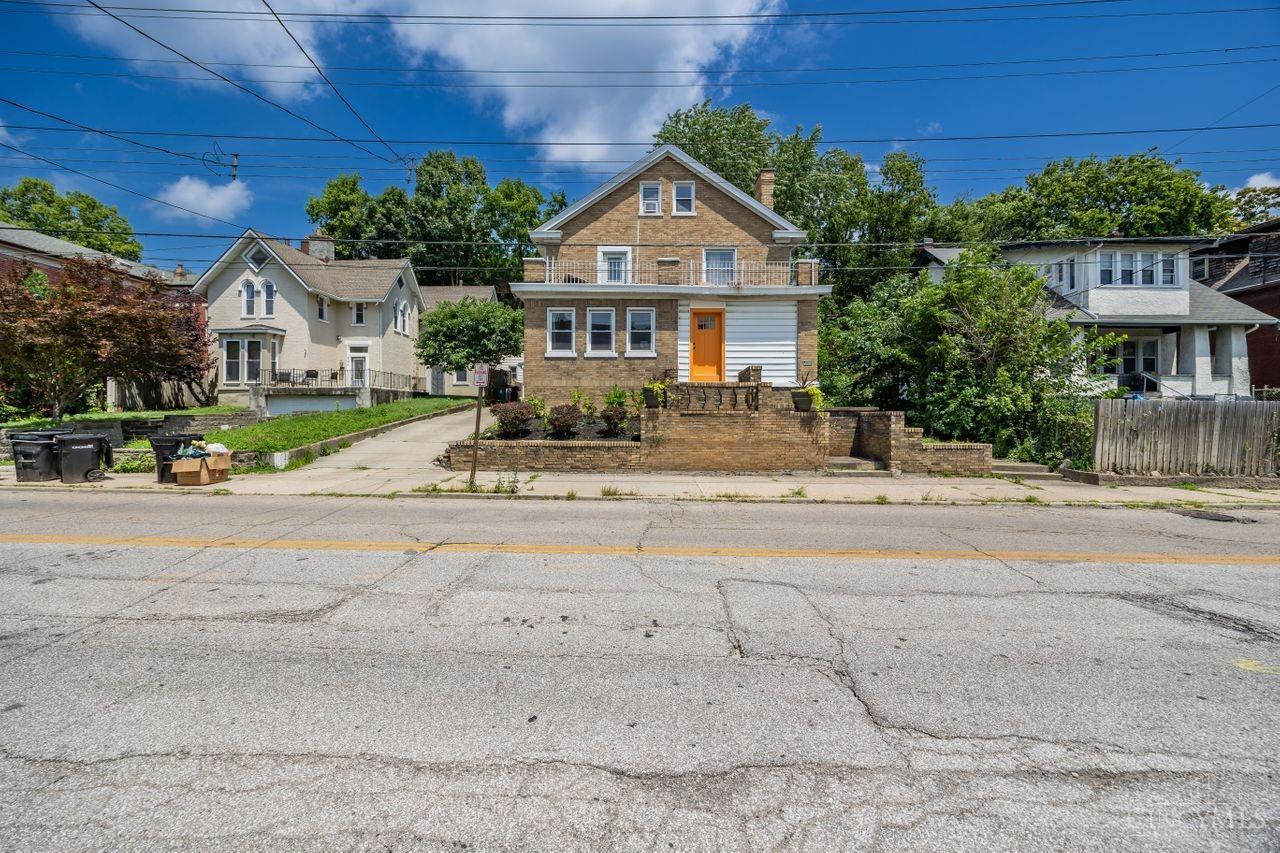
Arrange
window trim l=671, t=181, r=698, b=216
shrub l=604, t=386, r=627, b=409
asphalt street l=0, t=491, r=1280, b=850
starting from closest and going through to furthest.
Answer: asphalt street l=0, t=491, r=1280, b=850, shrub l=604, t=386, r=627, b=409, window trim l=671, t=181, r=698, b=216

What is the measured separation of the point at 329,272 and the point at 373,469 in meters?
23.4

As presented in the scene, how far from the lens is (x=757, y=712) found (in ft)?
11.4

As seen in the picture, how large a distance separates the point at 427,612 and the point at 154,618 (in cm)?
212

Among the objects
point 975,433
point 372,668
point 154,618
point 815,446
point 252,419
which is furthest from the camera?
point 252,419

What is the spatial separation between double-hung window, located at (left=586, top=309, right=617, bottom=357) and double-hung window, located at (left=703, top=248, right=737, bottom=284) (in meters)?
4.33

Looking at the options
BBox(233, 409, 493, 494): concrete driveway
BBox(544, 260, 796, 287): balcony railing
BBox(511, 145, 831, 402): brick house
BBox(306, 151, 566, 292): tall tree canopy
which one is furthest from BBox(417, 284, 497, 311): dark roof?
BBox(233, 409, 493, 494): concrete driveway

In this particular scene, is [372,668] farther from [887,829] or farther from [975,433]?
[975,433]

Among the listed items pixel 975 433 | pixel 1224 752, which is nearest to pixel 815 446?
pixel 975 433

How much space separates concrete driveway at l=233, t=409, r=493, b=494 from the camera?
1237cm

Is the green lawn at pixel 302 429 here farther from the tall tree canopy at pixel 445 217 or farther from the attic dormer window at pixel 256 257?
the tall tree canopy at pixel 445 217

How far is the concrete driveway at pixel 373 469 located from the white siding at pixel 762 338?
9.83m

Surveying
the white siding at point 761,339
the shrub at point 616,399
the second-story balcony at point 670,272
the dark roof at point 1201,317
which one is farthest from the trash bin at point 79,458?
the dark roof at point 1201,317

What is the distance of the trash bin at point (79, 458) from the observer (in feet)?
41.9

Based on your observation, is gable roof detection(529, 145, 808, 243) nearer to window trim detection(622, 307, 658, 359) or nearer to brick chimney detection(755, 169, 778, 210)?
brick chimney detection(755, 169, 778, 210)
